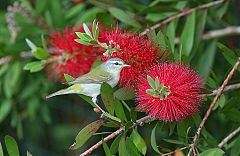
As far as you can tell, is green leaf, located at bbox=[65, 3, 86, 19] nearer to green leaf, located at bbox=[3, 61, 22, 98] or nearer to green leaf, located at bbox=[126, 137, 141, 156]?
green leaf, located at bbox=[3, 61, 22, 98]

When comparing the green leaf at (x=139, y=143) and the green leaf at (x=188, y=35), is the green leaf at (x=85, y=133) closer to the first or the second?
the green leaf at (x=139, y=143)

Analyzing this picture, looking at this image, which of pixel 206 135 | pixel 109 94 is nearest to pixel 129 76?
pixel 109 94

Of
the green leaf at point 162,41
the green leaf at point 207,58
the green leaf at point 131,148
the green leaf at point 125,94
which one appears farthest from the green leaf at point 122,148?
the green leaf at point 207,58

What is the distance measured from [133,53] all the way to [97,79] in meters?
0.14

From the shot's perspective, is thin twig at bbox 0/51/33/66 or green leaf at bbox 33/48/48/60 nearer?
green leaf at bbox 33/48/48/60

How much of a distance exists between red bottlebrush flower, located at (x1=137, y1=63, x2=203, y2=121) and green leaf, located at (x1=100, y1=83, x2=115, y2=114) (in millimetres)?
53

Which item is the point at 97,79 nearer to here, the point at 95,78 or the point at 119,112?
the point at 95,78

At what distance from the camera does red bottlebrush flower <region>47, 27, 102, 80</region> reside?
1.40 metres

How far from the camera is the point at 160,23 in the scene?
60.6 inches

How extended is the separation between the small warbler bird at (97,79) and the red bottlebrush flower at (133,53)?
16 mm

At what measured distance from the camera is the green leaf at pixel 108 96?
1.05 meters

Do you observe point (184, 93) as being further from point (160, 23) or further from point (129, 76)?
point (160, 23)

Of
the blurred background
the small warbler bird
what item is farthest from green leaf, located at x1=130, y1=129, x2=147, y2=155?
the blurred background

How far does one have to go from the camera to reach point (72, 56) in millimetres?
1446
